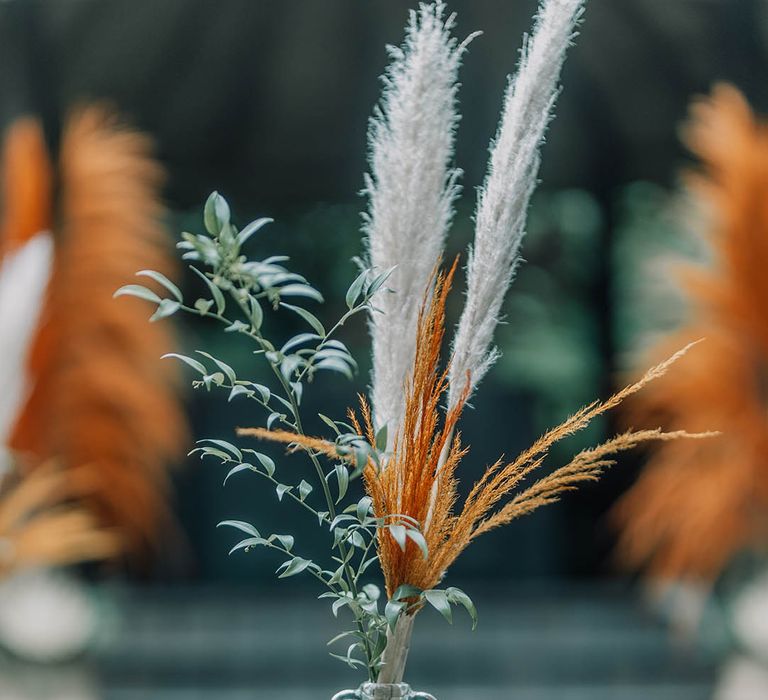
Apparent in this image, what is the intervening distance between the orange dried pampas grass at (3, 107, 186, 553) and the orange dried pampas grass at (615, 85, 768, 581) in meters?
1.44

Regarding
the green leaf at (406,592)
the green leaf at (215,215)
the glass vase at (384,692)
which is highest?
the green leaf at (215,215)

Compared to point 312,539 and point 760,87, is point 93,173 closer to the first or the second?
point 312,539

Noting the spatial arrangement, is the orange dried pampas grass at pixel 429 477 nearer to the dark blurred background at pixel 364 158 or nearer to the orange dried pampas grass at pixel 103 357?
the orange dried pampas grass at pixel 103 357

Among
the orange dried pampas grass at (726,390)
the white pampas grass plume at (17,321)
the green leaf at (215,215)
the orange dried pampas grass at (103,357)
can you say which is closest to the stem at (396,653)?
the green leaf at (215,215)

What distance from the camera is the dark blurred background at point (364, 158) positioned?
Result: 369 cm

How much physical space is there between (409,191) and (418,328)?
0.09m

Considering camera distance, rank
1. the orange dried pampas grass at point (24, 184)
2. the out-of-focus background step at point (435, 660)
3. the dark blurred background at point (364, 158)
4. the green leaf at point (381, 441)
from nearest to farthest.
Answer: the green leaf at point (381, 441) → the orange dried pampas grass at point (24, 184) → the out-of-focus background step at point (435, 660) → the dark blurred background at point (364, 158)

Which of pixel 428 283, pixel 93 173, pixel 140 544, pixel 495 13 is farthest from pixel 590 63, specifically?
pixel 428 283

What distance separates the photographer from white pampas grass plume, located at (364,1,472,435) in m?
0.64

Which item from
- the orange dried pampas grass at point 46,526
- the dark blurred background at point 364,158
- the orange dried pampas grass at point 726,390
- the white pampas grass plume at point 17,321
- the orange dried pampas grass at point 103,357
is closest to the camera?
the white pampas grass plume at point 17,321

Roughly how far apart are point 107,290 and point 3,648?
3.37 ft

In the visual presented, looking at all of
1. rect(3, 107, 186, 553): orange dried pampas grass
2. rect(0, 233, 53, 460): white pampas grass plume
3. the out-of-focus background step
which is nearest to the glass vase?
rect(0, 233, 53, 460): white pampas grass plume

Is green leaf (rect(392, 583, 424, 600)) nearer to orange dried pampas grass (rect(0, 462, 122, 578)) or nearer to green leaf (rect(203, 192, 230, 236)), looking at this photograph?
green leaf (rect(203, 192, 230, 236))

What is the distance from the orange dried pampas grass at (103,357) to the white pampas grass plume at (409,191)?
2358mm
